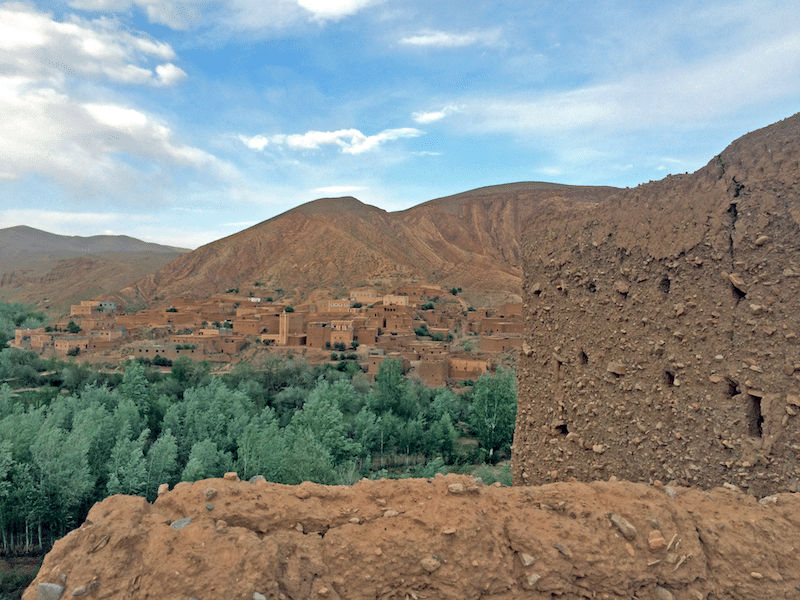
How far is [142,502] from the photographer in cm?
223

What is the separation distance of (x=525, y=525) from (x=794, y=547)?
108 cm

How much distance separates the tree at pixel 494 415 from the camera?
1630 centimetres

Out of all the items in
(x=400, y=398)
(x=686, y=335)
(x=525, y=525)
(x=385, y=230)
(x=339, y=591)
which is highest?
(x=385, y=230)

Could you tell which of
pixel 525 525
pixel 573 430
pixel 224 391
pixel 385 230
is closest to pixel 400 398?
pixel 224 391

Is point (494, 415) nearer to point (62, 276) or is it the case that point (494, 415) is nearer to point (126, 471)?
point (126, 471)

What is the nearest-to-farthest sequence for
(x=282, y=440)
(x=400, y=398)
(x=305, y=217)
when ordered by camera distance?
(x=282, y=440), (x=400, y=398), (x=305, y=217)

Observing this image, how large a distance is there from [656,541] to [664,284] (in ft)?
5.22

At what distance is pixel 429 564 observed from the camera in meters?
2.11

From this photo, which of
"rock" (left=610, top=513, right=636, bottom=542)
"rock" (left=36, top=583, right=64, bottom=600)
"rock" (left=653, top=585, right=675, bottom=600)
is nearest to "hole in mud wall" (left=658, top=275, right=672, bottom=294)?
"rock" (left=610, top=513, right=636, bottom=542)

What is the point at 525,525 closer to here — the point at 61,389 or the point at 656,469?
the point at 656,469

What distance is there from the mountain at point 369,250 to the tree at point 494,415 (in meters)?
30.4

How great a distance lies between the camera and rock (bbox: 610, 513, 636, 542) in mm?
2215

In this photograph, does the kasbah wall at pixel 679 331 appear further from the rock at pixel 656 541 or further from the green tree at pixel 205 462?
the green tree at pixel 205 462

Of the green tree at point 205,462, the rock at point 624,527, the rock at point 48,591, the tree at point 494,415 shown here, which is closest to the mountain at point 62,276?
the green tree at point 205,462
